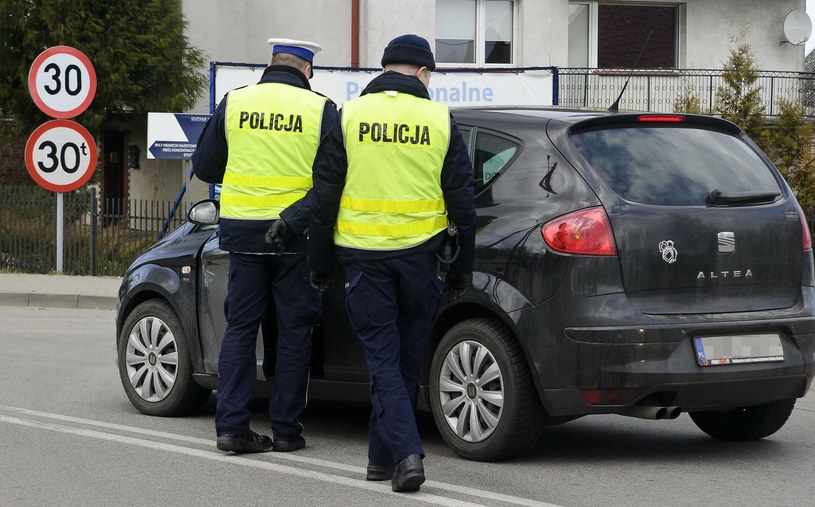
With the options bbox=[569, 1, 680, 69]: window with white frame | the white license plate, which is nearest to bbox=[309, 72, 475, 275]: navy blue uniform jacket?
the white license plate

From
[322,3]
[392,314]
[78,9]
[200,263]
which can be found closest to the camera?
[392,314]

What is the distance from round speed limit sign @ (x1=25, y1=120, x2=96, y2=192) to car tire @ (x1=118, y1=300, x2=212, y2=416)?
31.0 feet

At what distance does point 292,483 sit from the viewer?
19.4 ft

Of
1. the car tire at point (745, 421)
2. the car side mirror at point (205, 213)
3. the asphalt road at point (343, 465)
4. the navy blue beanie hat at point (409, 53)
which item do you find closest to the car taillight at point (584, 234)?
the navy blue beanie hat at point (409, 53)

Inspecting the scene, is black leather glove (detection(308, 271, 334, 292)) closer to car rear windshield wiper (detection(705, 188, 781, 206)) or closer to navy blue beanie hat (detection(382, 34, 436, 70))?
navy blue beanie hat (detection(382, 34, 436, 70))

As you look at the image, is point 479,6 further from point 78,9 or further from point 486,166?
point 486,166

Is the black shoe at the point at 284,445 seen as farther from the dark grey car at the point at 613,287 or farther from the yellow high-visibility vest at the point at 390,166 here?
the yellow high-visibility vest at the point at 390,166

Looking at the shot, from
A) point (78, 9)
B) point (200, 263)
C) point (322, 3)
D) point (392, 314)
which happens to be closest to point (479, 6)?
point (322, 3)

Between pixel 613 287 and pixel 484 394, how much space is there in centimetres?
77

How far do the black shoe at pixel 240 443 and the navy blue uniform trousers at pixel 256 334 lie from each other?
0.03 meters

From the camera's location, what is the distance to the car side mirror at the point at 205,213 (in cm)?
732

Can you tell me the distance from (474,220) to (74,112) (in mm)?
11896

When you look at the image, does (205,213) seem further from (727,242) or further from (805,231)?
(805,231)

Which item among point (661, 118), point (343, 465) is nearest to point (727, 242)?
point (661, 118)
